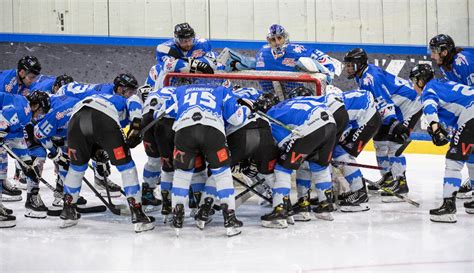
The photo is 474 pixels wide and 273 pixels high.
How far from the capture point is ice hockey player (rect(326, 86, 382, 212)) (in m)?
7.41

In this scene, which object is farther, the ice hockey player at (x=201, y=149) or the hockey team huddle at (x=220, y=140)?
the hockey team huddle at (x=220, y=140)

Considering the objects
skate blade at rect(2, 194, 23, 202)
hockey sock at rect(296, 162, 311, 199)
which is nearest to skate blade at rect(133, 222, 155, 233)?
hockey sock at rect(296, 162, 311, 199)

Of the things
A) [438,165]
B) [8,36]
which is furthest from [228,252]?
[8,36]

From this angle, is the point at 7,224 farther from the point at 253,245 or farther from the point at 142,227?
the point at 253,245

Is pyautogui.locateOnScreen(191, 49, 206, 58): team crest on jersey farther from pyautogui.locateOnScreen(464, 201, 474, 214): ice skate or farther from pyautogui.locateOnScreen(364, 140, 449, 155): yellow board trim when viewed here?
pyautogui.locateOnScreen(364, 140, 449, 155): yellow board trim

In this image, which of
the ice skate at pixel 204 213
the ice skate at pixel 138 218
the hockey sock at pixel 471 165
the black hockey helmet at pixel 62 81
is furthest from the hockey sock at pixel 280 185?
the black hockey helmet at pixel 62 81

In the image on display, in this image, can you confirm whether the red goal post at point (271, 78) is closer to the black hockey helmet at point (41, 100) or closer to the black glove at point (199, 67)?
the black glove at point (199, 67)

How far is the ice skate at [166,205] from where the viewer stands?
274 inches

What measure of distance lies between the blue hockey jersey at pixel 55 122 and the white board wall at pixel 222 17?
4275 millimetres

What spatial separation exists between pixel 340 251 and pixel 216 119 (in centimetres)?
122

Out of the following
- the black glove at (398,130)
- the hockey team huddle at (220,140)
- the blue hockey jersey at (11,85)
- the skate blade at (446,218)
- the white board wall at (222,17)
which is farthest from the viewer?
the white board wall at (222,17)

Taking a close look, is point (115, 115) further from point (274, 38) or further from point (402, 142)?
point (402, 142)

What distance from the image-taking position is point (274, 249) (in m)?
6.09

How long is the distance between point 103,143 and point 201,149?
2.37ft
